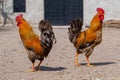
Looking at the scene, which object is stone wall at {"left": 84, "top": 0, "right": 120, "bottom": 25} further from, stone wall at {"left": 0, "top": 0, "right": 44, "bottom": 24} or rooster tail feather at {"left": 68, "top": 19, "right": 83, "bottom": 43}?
rooster tail feather at {"left": 68, "top": 19, "right": 83, "bottom": 43}

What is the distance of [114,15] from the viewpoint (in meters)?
25.9

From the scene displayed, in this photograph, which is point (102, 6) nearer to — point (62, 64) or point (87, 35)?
point (62, 64)

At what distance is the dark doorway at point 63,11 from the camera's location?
25.7 meters

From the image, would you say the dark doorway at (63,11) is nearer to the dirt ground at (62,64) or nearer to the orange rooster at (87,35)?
the dirt ground at (62,64)

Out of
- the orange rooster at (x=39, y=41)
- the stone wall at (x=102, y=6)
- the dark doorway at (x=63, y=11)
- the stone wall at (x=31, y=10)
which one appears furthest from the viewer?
the stone wall at (x=31, y=10)

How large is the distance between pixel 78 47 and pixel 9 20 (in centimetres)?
1550

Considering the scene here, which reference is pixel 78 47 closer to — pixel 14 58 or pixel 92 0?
pixel 14 58

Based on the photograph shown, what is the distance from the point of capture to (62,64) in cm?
1206

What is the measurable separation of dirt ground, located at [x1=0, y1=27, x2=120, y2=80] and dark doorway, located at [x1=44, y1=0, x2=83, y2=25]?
8510 mm

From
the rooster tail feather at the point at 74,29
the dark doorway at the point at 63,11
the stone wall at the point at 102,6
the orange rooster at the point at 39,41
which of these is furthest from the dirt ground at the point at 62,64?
the stone wall at the point at 102,6

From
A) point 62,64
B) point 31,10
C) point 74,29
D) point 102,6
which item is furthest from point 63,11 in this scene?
point 74,29

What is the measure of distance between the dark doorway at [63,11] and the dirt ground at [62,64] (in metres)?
8.51

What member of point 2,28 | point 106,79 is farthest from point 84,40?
point 2,28

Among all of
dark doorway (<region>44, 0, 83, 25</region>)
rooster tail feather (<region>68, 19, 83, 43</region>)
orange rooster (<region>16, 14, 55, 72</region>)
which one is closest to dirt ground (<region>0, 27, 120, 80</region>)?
orange rooster (<region>16, 14, 55, 72</region>)
